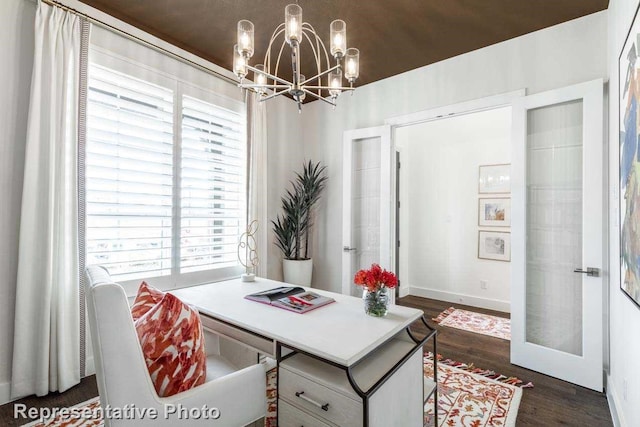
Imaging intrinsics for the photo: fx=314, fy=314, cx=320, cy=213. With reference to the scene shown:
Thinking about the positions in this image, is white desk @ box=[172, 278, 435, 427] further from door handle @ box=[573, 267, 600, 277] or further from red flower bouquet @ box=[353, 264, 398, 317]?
door handle @ box=[573, 267, 600, 277]

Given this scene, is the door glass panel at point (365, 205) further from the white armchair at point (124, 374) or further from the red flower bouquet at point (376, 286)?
the white armchair at point (124, 374)

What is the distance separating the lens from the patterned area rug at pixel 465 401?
1.97 m

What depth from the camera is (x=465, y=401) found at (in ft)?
7.25

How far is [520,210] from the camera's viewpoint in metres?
2.74

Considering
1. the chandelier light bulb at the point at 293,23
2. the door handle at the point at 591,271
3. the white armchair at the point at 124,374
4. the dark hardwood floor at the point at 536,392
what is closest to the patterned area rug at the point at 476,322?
the dark hardwood floor at the point at 536,392

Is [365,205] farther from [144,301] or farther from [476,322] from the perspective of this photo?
[144,301]

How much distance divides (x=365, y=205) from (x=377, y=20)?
77.3 inches

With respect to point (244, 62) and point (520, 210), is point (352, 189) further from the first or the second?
point (244, 62)

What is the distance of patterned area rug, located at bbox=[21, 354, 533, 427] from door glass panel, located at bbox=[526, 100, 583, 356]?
55cm

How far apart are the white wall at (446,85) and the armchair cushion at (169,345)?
2945mm

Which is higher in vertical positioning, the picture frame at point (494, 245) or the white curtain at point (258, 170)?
the white curtain at point (258, 170)

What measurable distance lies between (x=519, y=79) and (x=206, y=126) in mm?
3053

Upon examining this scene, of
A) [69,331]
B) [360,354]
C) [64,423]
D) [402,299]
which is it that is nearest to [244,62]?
[360,354]

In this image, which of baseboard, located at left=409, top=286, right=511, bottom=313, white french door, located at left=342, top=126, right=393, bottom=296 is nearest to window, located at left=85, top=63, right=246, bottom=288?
white french door, located at left=342, top=126, right=393, bottom=296
